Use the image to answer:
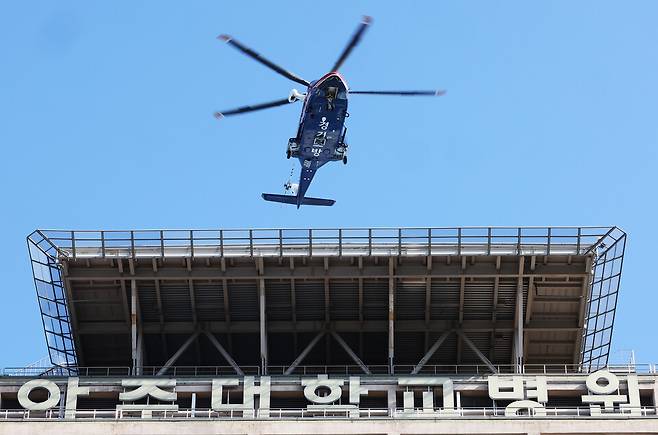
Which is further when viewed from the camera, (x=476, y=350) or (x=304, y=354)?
(x=476, y=350)

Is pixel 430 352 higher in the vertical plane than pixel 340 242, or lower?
lower

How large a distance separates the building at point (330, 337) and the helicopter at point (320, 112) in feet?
22.4

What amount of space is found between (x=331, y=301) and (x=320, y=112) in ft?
49.4

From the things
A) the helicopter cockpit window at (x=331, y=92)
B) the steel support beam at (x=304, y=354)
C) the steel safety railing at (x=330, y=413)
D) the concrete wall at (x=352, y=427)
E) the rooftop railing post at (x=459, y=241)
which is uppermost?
the helicopter cockpit window at (x=331, y=92)

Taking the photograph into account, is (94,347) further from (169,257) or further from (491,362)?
(491,362)

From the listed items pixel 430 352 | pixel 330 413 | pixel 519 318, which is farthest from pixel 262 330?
pixel 519 318

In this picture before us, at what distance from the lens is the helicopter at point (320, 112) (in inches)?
4579

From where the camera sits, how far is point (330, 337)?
4993 inches

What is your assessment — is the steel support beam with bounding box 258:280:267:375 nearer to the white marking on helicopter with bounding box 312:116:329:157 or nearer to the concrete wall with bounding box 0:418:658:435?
the white marking on helicopter with bounding box 312:116:329:157

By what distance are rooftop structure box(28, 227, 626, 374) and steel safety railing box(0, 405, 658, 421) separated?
9.00 metres

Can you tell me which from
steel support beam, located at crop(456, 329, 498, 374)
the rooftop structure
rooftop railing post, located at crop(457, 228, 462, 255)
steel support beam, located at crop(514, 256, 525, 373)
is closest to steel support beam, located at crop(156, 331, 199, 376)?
the rooftop structure

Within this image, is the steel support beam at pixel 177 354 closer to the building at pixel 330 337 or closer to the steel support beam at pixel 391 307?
the building at pixel 330 337

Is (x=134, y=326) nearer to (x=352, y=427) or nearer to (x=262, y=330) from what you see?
(x=262, y=330)

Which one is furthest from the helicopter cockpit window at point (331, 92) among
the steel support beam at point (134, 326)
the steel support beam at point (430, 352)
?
the steel support beam at point (430, 352)
